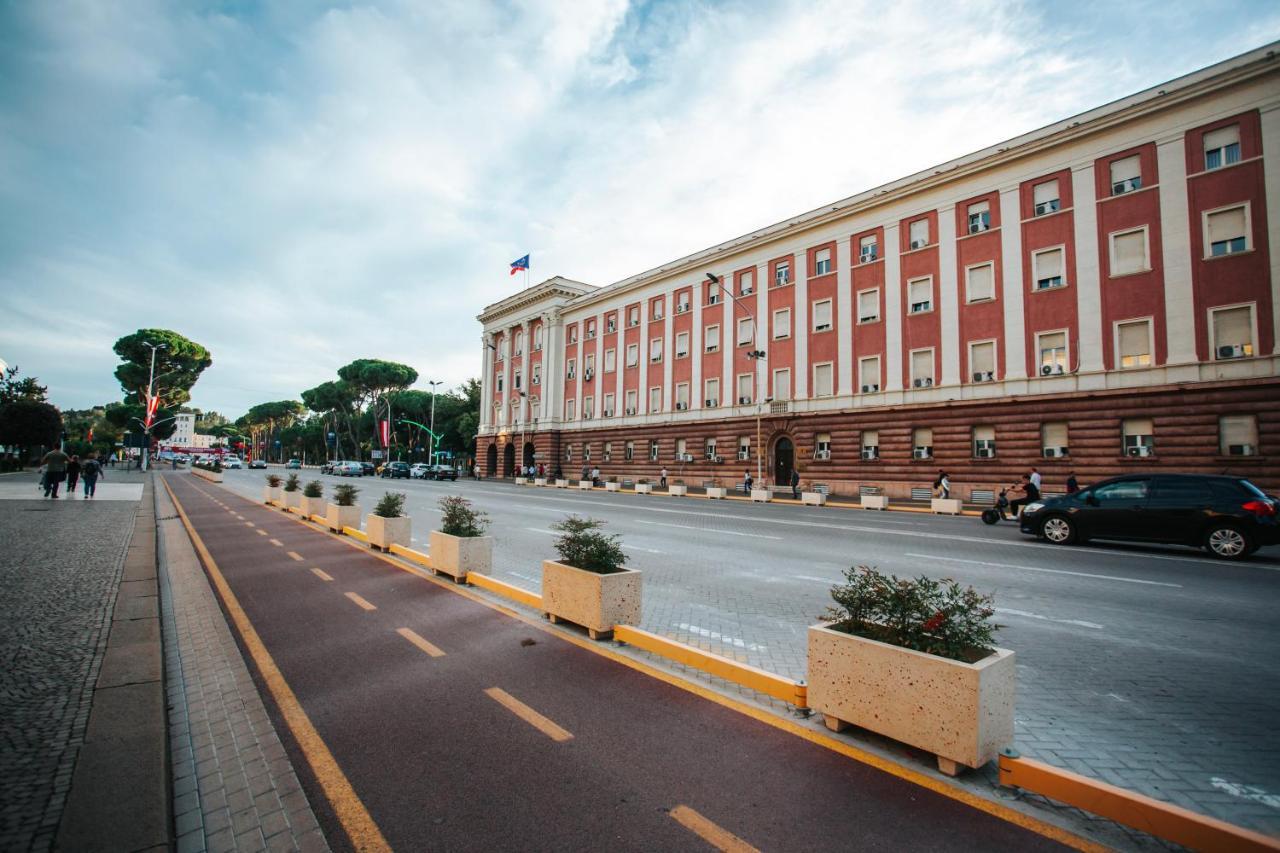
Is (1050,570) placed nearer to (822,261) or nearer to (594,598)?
(594,598)

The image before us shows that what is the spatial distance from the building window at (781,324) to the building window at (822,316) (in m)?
1.75

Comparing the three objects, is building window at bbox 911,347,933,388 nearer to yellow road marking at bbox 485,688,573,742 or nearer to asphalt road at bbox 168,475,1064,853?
asphalt road at bbox 168,475,1064,853

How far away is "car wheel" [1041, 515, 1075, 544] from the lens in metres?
13.5

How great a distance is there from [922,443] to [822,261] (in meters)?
12.2

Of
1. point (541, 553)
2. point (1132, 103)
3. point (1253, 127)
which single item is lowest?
point (541, 553)

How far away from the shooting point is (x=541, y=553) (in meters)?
11.8

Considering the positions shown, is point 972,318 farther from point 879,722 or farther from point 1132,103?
point 879,722

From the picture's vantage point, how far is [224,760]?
3684mm

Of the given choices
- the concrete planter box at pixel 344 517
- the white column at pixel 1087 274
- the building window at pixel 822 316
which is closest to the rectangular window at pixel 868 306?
the building window at pixel 822 316

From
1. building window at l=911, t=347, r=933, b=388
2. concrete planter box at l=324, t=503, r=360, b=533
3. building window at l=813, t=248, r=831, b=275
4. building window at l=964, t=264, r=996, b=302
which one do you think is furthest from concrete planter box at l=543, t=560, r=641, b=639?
building window at l=813, t=248, r=831, b=275

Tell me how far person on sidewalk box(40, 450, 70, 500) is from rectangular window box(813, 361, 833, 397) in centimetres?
3428

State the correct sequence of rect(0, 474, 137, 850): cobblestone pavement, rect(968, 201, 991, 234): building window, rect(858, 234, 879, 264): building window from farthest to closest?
1. rect(858, 234, 879, 264): building window
2. rect(968, 201, 991, 234): building window
3. rect(0, 474, 137, 850): cobblestone pavement

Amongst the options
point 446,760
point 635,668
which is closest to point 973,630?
point 635,668

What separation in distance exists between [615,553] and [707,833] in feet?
12.2
